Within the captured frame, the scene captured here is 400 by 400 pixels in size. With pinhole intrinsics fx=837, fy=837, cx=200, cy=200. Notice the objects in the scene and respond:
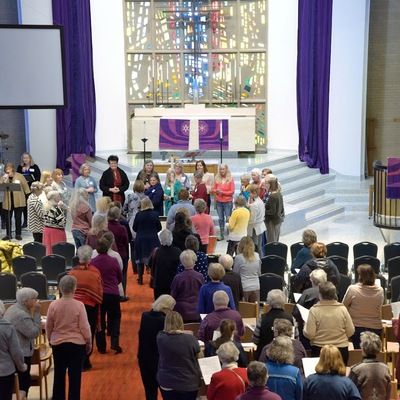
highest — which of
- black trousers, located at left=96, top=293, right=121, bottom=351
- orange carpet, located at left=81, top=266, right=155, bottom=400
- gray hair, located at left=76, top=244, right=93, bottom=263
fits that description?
gray hair, located at left=76, top=244, right=93, bottom=263

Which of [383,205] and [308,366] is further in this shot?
[383,205]

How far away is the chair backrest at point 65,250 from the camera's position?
11.1 metres

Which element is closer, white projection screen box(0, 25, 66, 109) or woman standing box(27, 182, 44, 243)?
woman standing box(27, 182, 44, 243)

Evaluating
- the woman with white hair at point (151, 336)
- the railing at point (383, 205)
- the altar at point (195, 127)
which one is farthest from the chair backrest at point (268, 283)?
the altar at point (195, 127)

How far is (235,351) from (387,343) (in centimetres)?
271

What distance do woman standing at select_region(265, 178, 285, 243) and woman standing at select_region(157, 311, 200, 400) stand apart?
5793 millimetres

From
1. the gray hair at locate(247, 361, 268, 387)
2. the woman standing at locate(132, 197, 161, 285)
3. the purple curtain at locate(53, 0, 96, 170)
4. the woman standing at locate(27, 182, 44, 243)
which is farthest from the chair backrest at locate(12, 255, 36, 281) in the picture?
the purple curtain at locate(53, 0, 96, 170)

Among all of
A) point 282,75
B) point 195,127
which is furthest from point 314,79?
point 195,127

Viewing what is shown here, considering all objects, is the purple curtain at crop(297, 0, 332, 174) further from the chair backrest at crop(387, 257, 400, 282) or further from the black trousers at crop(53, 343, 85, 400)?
the black trousers at crop(53, 343, 85, 400)

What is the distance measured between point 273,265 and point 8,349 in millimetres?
4335

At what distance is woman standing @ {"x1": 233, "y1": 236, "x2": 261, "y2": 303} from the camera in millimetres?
9234

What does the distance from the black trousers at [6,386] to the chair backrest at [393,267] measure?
5085 mm

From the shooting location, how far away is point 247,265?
9273 mm

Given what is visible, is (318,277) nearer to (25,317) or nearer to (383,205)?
(25,317)
